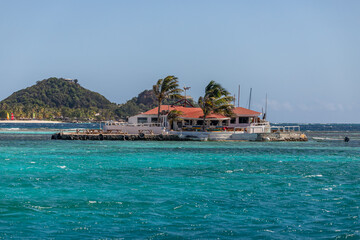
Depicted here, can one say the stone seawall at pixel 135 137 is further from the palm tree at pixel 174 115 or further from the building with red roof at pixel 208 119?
the building with red roof at pixel 208 119

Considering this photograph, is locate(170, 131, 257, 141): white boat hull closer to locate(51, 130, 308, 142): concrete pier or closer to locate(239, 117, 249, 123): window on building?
locate(51, 130, 308, 142): concrete pier

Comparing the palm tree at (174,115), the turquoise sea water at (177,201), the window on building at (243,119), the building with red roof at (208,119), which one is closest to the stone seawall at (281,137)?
the building with red roof at (208,119)

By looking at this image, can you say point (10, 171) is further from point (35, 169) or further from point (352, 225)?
point (352, 225)

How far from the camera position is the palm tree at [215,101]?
68.8 metres

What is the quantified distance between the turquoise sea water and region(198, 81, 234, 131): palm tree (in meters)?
35.3

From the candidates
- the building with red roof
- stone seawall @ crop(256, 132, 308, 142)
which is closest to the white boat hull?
stone seawall @ crop(256, 132, 308, 142)

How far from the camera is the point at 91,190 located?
22.4 meters

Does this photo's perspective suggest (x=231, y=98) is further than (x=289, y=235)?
Yes

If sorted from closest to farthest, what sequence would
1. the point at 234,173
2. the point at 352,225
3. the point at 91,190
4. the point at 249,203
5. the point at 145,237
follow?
1. the point at 145,237
2. the point at 352,225
3. the point at 249,203
4. the point at 91,190
5. the point at 234,173

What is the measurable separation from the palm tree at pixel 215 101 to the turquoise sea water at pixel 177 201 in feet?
116

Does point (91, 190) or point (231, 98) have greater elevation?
point (231, 98)

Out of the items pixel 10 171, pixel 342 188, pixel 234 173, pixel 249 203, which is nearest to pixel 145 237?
pixel 249 203

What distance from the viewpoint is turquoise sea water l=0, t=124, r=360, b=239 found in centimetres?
1540

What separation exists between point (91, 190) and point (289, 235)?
10692 millimetres
